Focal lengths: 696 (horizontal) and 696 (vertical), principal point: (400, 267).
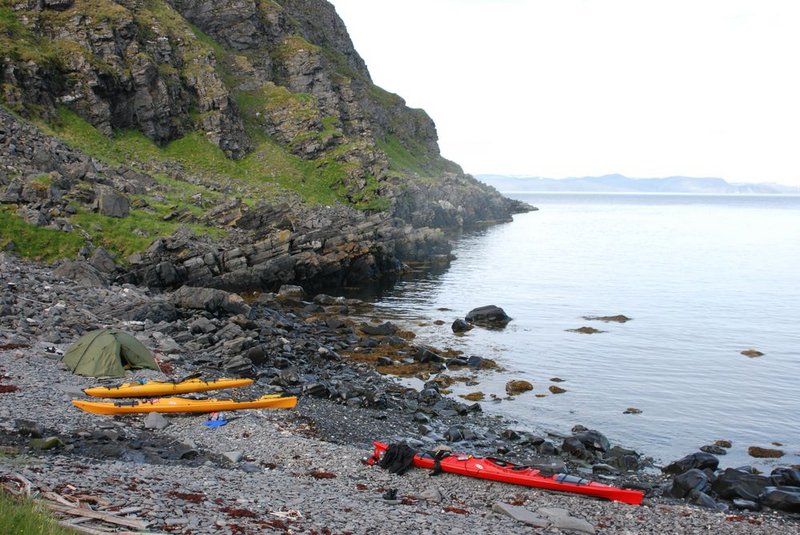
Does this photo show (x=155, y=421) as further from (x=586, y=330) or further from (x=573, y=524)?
(x=586, y=330)

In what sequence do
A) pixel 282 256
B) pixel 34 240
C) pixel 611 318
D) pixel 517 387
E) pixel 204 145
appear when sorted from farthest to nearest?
pixel 204 145 < pixel 282 256 < pixel 611 318 < pixel 34 240 < pixel 517 387

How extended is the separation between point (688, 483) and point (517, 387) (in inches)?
517

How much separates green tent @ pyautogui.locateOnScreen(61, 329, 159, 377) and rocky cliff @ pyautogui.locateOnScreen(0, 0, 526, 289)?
77.2 ft

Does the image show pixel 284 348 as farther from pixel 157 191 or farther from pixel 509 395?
pixel 157 191

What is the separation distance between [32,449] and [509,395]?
2180cm

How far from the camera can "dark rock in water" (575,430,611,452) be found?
→ 2683cm

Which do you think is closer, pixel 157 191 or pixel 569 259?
pixel 157 191

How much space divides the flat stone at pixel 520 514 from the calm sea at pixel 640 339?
10814 millimetres

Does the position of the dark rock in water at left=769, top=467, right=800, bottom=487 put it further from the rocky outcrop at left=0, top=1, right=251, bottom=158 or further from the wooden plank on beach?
the rocky outcrop at left=0, top=1, right=251, bottom=158

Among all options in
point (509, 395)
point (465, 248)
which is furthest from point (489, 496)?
point (465, 248)

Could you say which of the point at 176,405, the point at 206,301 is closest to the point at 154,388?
the point at 176,405

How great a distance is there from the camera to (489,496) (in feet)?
64.5

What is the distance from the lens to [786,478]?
23.2 m

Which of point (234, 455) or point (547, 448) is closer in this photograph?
point (234, 455)
